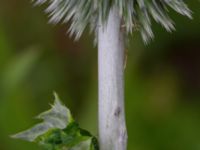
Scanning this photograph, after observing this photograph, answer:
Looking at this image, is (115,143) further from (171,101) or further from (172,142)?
(171,101)

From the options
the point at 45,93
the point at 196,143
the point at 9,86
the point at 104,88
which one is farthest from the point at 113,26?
the point at 45,93

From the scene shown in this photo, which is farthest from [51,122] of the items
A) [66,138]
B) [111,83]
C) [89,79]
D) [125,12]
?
[89,79]

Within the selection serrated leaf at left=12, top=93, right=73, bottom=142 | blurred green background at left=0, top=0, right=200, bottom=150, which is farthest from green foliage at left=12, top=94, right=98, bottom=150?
blurred green background at left=0, top=0, right=200, bottom=150

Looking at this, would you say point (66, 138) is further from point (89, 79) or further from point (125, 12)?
point (89, 79)

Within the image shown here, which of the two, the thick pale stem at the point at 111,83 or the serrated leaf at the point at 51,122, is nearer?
the thick pale stem at the point at 111,83

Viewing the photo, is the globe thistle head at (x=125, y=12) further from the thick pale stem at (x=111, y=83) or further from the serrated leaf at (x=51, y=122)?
the serrated leaf at (x=51, y=122)

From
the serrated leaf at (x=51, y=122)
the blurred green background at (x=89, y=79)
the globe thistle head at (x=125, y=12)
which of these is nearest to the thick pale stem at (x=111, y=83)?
the globe thistle head at (x=125, y=12)
